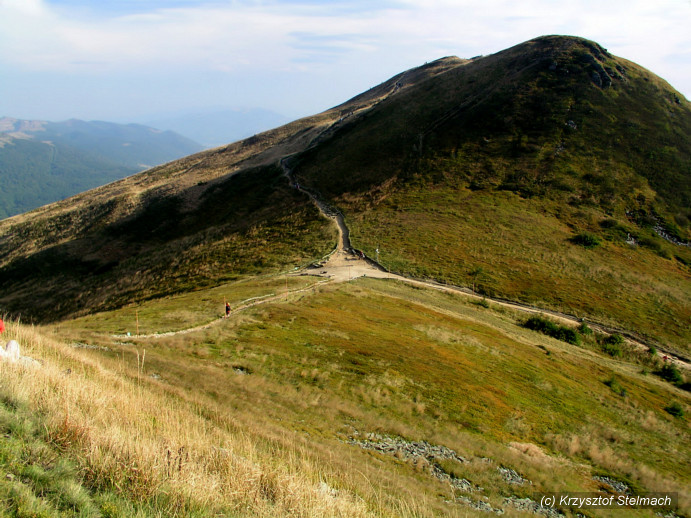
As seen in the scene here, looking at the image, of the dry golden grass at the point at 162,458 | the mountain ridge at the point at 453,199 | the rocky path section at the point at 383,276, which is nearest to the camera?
the dry golden grass at the point at 162,458

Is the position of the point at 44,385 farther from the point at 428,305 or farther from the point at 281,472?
the point at 428,305

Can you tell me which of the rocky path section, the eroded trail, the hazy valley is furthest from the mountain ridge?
the eroded trail

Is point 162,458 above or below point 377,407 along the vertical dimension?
above

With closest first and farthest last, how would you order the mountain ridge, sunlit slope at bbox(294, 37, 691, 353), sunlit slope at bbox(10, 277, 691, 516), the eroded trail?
sunlit slope at bbox(10, 277, 691, 516)
the eroded trail
sunlit slope at bbox(294, 37, 691, 353)
the mountain ridge

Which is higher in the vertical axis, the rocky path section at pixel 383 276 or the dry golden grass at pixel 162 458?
the dry golden grass at pixel 162 458

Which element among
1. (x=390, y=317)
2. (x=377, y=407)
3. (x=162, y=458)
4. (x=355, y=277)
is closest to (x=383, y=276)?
(x=355, y=277)

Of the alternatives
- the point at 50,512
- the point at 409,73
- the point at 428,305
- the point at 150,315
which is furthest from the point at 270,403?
the point at 409,73

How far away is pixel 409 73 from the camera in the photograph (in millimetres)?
137875

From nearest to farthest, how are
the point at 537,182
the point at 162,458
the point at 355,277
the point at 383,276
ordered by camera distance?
the point at 162,458 → the point at 355,277 → the point at 383,276 → the point at 537,182

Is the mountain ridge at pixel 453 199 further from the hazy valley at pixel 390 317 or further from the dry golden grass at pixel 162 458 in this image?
the dry golden grass at pixel 162 458

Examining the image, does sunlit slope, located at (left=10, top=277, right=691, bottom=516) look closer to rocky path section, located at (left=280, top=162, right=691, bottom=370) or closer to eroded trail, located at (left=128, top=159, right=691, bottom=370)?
eroded trail, located at (left=128, top=159, right=691, bottom=370)

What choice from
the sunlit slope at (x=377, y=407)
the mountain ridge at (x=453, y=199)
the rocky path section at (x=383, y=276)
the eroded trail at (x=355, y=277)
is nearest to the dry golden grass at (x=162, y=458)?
the sunlit slope at (x=377, y=407)

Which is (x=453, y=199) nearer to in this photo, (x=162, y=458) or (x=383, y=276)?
(x=383, y=276)

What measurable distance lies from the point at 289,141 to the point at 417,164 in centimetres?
5149
